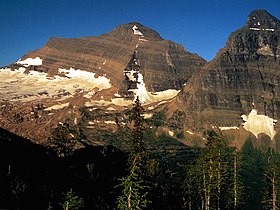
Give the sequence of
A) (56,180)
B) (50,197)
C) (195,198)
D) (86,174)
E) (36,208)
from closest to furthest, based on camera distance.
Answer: (36,208) < (50,197) < (56,180) < (86,174) < (195,198)

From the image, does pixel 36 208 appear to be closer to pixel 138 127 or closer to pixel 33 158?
pixel 33 158

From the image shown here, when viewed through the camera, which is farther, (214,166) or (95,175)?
(214,166)

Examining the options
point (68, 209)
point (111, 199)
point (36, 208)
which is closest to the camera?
point (68, 209)

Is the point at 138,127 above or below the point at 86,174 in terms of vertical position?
above

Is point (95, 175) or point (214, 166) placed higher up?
point (214, 166)

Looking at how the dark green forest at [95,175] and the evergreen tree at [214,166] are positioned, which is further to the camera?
the evergreen tree at [214,166]

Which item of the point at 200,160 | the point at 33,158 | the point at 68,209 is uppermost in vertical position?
the point at 200,160

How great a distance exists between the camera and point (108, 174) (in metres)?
66.7

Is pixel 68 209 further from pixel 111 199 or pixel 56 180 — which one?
pixel 111 199

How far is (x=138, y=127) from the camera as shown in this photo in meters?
63.9

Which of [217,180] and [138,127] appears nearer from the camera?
[138,127]

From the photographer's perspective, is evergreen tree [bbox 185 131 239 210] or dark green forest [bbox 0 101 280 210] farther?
evergreen tree [bbox 185 131 239 210]

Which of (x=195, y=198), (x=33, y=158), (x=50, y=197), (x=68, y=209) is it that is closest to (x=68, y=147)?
(x=195, y=198)

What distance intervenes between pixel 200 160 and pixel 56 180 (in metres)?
27.7
